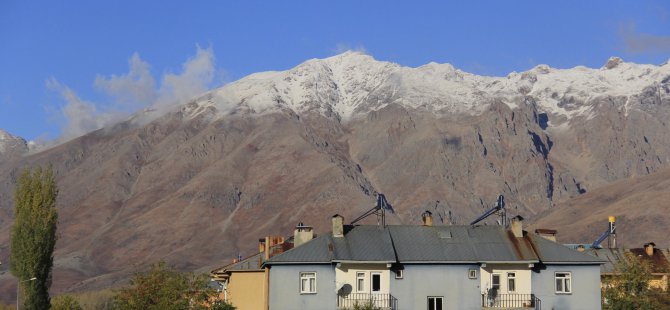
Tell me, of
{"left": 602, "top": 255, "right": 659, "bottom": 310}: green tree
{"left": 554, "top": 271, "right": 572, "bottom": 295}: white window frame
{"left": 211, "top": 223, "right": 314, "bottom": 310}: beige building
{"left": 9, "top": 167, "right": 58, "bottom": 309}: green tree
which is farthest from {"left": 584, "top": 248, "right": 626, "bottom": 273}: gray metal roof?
{"left": 9, "top": 167, "right": 58, "bottom": 309}: green tree

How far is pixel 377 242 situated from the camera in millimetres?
77500

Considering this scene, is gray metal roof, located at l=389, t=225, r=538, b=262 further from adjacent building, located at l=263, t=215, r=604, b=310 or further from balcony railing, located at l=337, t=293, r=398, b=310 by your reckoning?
balcony railing, located at l=337, t=293, r=398, b=310

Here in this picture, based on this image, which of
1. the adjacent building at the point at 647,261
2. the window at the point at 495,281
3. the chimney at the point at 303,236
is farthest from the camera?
the adjacent building at the point at 647,261

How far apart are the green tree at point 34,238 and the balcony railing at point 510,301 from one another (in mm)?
42278

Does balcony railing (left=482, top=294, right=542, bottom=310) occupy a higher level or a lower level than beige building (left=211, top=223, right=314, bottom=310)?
lower

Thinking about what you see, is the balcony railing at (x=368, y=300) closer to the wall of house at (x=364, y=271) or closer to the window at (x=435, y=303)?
the wall of house at (x=364, y=271)

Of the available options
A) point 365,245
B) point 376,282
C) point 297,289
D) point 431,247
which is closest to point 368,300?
point 376,282

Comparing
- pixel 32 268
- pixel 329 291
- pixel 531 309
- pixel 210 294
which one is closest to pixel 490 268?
pixel 531 309

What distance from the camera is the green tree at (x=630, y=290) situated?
85562 millimetres

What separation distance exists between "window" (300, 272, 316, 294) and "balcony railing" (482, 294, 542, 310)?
10.0m

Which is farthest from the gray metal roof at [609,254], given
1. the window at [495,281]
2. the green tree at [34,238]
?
the green tree at [34,238]

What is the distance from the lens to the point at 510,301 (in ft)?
250

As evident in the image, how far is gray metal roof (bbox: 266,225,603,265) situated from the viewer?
7556 centimetres

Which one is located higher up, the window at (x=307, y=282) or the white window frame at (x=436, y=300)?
the window at (x=307, y=282)
